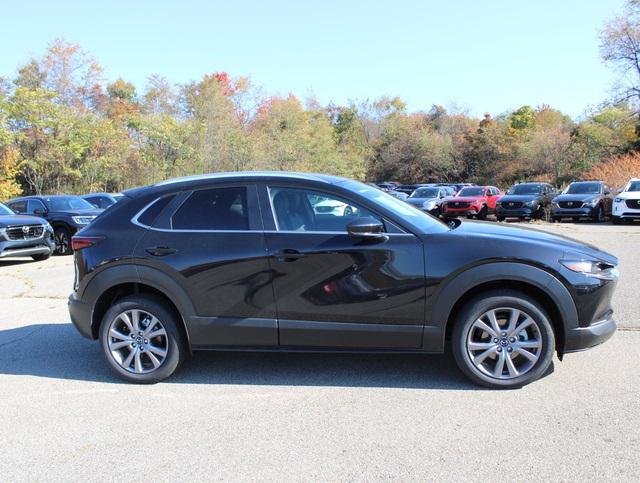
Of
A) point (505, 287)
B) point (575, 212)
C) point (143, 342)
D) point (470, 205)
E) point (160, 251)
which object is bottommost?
point (575, 212)

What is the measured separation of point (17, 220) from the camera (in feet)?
39.9

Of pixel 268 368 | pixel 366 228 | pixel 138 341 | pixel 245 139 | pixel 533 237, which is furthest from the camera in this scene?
pixel 245 139

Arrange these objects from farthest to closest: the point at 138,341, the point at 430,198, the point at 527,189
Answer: the point at 430,198, the point at 527,189, the point at 138,341

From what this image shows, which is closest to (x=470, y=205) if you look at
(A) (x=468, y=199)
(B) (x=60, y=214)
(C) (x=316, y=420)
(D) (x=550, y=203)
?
(A) (x=468, y=199)

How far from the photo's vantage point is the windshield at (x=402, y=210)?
174 inches

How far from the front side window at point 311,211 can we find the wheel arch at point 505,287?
0.84 m

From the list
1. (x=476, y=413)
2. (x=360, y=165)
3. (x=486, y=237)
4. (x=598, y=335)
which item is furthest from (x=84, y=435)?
(x=360, y=165)

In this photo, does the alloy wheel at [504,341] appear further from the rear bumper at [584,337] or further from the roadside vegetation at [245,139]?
the roadside vegetation at [245,139]

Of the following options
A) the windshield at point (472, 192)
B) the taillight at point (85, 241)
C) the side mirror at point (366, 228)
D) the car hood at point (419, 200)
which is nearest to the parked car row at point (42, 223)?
the taillight at point (85, 241)

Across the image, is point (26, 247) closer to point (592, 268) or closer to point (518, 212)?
point (592, 268)

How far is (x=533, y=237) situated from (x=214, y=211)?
2.67 metres

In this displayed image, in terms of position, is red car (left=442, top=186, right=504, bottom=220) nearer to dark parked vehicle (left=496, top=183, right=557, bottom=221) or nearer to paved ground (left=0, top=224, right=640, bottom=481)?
dark parked vehicle (left=496, top=183, right=557, bottom=221)

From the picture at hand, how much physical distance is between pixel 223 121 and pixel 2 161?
2116 centimetres

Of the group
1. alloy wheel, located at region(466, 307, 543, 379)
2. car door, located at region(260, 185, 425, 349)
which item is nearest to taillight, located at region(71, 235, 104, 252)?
car door, located at region(260, 185, 425, 349)
